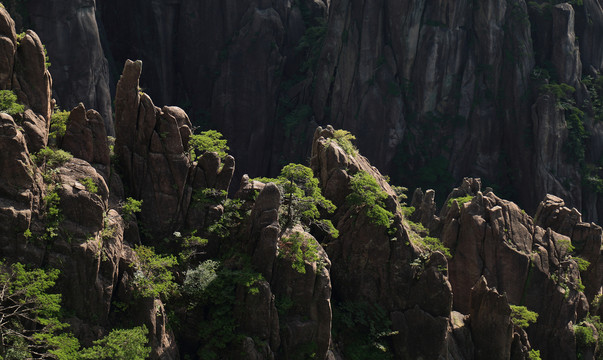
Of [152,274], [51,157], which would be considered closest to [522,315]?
[152,274]

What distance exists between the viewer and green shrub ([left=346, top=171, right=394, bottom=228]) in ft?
113

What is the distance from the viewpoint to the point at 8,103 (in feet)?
87.4

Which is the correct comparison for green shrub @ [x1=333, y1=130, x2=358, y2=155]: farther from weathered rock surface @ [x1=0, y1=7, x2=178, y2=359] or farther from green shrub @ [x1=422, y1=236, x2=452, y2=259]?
weathered rock surface @ [x1=0, y1=7, x2=178, y2=359]

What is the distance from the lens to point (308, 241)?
31.8 metres

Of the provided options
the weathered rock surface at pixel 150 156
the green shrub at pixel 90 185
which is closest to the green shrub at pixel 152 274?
the weathered rock surface at pixel 150 156

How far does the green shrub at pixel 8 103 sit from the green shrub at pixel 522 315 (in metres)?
26.5

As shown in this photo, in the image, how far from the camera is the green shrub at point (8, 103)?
26.5 meters

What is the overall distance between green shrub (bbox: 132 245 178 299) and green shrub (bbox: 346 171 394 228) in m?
9.98

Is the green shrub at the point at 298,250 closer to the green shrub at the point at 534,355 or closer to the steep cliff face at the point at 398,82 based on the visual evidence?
the green shrub at the point at 534,355

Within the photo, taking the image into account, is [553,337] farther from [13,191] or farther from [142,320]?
[13,191]

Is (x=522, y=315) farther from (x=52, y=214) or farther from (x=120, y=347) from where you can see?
(x=52, y=214)

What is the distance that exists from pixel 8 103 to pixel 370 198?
57.1 feet

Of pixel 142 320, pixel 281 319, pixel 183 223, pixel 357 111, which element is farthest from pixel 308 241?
pixel 357 111

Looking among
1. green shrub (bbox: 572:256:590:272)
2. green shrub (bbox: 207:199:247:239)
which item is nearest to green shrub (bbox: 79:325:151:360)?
green shrub (bbox: 207:199:247:239)
